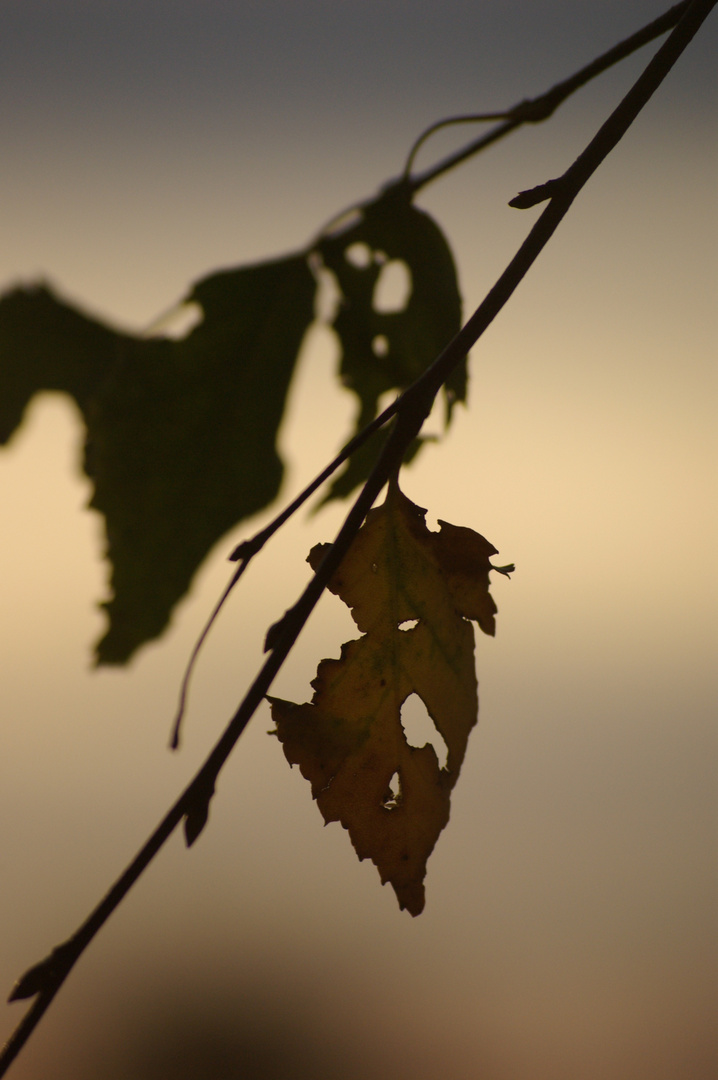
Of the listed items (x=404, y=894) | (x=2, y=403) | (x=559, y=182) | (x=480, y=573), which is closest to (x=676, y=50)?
(x=559, y=182)

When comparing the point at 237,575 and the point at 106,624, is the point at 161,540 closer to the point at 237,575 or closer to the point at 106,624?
the point at 106,624

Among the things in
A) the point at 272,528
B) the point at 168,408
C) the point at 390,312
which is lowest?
the point at 272,528

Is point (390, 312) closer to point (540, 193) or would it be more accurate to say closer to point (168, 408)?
point (168, 408)

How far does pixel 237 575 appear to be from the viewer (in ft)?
0.90

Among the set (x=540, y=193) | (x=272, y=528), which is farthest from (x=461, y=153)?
(x=272, y=528)

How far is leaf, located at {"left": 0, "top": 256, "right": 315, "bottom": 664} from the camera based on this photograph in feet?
1.55

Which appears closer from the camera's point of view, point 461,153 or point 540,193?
point 540,193

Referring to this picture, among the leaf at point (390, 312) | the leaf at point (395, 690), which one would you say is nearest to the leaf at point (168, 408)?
the leaf at point (390, 312)

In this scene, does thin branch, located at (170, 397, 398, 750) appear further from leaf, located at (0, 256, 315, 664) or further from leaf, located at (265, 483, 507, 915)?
leaf, located at (0, 256, 315, 664)

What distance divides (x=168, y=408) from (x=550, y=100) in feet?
0.80

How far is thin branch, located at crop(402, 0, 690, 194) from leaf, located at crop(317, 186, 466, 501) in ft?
0.11

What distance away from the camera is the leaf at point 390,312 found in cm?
50

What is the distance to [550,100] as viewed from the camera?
41cm

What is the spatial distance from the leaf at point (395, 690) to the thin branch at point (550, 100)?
0.60ft
